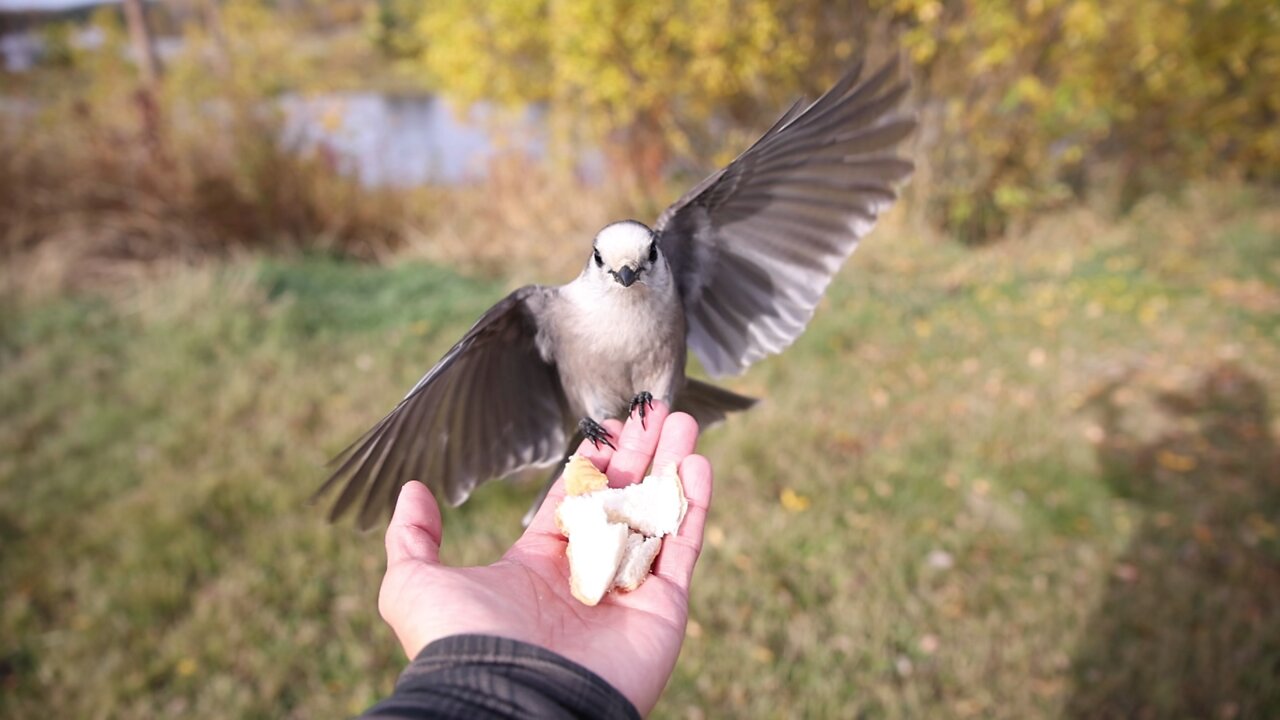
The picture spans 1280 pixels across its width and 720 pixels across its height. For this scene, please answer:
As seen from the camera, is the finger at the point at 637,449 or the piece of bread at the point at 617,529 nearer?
the piece of bread at the point at 617,529

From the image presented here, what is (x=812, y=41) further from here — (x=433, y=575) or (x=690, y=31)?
(x=433, y=575)

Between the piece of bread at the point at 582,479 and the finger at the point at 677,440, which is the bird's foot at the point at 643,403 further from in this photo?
the piece of bread at the point at 582,479

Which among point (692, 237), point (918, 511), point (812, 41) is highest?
point (692, 237)

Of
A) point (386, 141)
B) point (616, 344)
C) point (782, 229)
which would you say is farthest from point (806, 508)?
point (386, 141)

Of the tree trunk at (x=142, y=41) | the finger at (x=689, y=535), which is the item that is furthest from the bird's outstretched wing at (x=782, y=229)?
the tree trunk at (x=142, y=41)

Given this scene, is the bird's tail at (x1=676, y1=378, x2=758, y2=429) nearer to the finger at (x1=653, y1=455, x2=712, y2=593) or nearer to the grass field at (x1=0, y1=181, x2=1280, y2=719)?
the finger at (x1=653, y1=455, x2=712, y2=593)

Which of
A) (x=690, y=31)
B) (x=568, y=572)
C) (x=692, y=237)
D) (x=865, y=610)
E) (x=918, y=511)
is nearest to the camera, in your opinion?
(x=568, y=572)

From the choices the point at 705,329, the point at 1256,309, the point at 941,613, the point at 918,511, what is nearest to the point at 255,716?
the point at 705,329

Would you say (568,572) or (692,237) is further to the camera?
(692,237)
